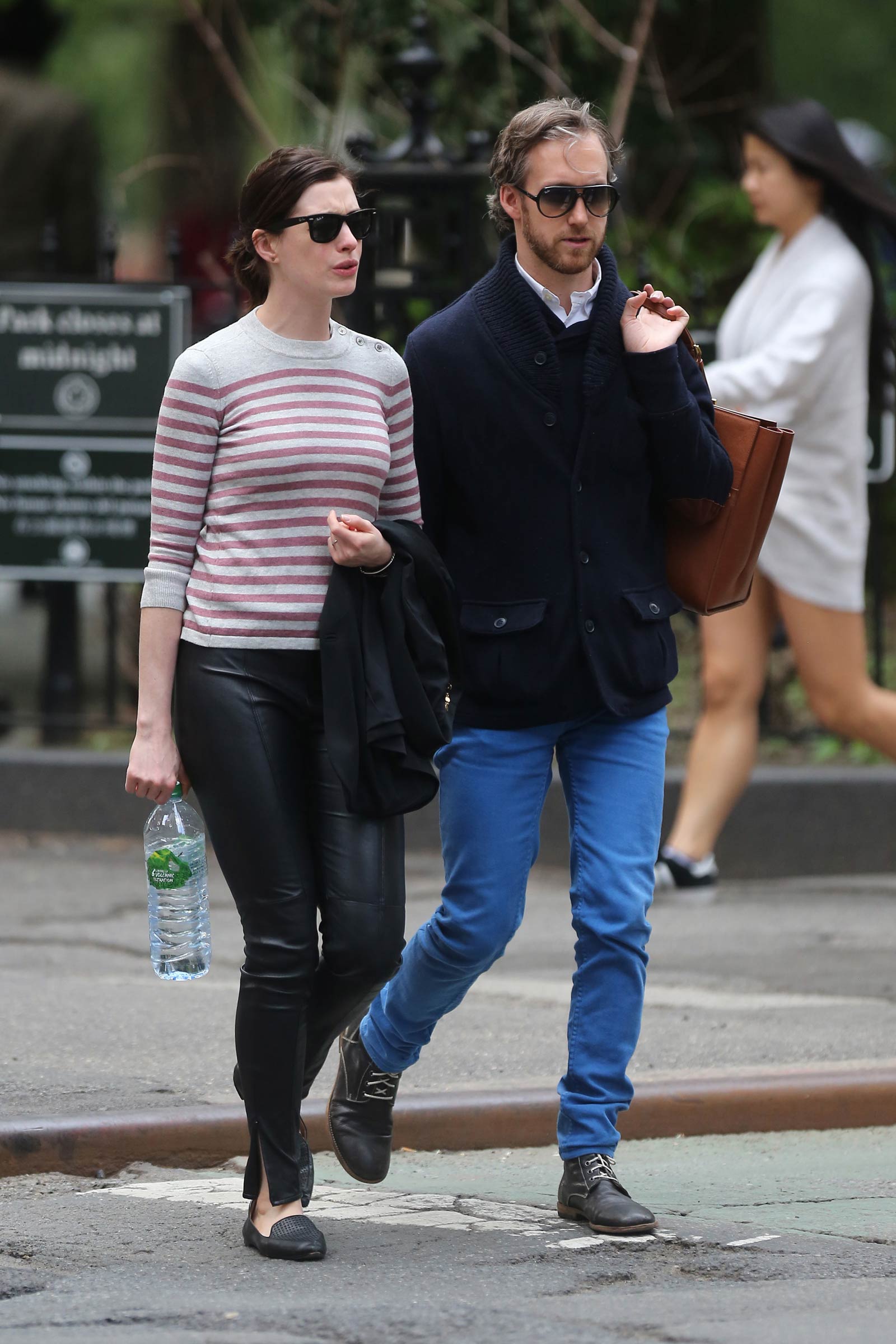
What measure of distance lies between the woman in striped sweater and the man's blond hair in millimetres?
392

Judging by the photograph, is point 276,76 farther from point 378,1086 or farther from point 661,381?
point 378,1086

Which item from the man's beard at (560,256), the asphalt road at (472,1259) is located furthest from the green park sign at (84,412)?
the man's beard at (560,256)

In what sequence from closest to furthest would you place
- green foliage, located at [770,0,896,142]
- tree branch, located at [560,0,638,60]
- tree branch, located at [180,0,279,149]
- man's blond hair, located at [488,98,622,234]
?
man's blond hair, located at [488,98,622,234] → tree branch, located at [560,0,638,60] → tree branch, located at [180,0,279,149] → green foliage, located at [770,0,896,142]

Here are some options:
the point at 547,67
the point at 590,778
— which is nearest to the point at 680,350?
the point at 590,778

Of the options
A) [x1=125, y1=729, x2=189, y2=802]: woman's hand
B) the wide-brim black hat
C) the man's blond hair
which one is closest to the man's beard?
the man's blond hair

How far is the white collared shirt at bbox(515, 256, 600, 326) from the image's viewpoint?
4.43m

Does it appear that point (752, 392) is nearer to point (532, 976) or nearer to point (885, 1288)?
point (532, 976)

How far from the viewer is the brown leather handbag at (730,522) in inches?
176

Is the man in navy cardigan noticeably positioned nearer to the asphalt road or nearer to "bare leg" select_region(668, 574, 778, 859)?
the asphalt road

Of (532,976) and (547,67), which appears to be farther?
(547,67)

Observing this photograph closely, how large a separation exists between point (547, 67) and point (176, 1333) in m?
8.14

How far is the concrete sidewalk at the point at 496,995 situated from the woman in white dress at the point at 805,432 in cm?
57

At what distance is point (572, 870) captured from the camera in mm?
4480

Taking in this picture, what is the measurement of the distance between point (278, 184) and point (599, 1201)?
1.97 meters
